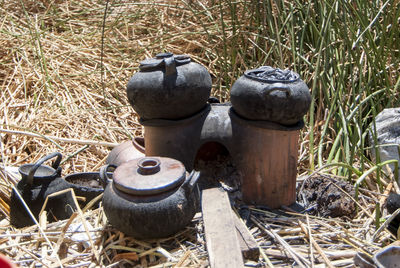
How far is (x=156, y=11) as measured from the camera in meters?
4.72

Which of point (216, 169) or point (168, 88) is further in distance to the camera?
point (216, 169)

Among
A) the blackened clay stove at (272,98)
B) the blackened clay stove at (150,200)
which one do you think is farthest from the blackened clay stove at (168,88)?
the blackened clay stove at (150,200)

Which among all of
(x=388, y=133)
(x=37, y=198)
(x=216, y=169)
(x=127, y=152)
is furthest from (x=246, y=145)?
(x=37, y=198)

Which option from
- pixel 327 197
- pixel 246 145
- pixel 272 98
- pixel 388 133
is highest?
pixel 272 98

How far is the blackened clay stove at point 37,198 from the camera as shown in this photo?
2.57 m

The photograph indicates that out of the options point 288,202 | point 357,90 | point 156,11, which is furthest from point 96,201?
point 156,11

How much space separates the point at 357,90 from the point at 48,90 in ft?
7.35

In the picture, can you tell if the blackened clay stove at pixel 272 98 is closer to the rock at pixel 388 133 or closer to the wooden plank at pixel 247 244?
the wooden plank at pixel 247 244

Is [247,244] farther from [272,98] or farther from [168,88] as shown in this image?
[168,88]

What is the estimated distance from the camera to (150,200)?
220 centimetres

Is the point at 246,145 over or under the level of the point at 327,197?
over

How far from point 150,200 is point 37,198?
28.6 inches

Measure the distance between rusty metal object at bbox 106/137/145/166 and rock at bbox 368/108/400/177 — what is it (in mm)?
1306

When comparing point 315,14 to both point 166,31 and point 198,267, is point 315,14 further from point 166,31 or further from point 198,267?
point 198,267
